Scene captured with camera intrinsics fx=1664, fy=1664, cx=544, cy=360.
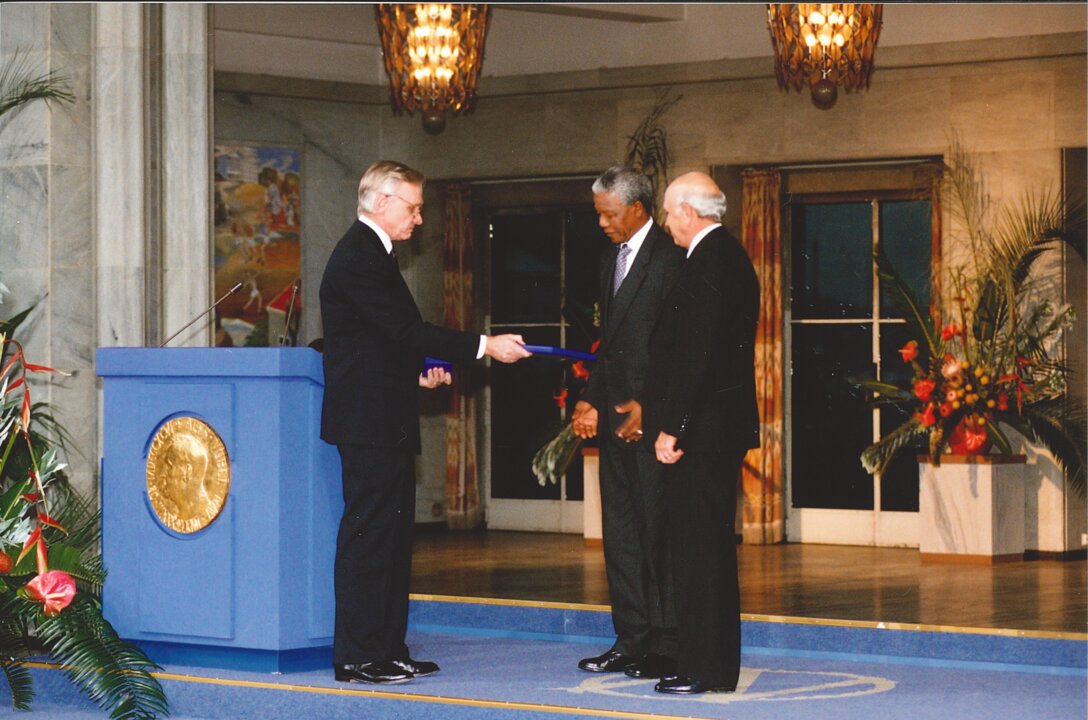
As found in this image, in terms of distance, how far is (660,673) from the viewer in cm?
538

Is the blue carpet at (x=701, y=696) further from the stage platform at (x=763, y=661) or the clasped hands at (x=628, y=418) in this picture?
the clasped hands at (x=628, y=418)

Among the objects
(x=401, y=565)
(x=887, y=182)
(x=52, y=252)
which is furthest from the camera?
(x=887, y=182)

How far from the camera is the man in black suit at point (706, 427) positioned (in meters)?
4.95

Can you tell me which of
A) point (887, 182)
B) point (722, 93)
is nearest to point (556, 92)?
point (722, 93)

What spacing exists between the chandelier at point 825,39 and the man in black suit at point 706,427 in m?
3.42

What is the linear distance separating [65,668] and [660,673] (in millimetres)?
1980

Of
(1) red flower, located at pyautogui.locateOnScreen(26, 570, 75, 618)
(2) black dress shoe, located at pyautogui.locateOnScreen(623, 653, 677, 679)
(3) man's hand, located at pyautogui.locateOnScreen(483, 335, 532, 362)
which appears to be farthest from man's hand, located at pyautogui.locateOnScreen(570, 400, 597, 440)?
(1) red flower, located at pyautogui.locateOnScreen(26, 570, 75, 618)

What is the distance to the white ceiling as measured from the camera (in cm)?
963

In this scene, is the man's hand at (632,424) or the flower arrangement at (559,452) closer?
the man's hand at (632,424)

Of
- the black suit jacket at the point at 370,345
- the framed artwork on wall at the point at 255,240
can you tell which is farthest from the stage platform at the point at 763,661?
the framed artwork on wall at the point at 255,240

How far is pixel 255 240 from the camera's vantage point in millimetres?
10484

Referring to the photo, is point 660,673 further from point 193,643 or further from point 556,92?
point 556,92

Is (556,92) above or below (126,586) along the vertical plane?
above

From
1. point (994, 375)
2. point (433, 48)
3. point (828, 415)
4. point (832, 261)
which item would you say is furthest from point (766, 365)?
point (433, 48)
